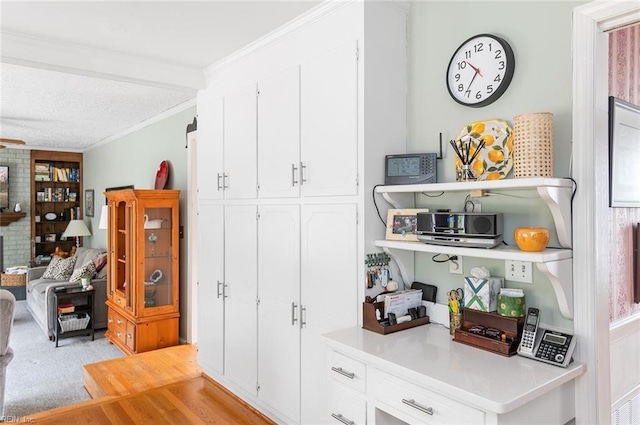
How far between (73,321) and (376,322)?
4.55 metres

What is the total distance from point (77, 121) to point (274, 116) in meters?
4.16

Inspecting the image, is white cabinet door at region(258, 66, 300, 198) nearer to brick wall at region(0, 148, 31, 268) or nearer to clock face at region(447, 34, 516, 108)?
clock face at region(447, 34, 516, 108)

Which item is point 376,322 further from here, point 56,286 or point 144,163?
point 56,286

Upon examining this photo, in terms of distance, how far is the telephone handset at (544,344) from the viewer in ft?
5.42

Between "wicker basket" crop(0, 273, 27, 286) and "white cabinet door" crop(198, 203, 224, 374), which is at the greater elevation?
"white cabinet door" crop(198, 203, 224, 374)

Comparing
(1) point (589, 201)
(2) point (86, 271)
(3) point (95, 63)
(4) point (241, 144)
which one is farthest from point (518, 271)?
(2) point (86, 271)

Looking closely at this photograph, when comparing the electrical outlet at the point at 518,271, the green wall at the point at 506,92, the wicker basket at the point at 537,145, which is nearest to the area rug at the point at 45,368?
the green wall at the point at 506,92

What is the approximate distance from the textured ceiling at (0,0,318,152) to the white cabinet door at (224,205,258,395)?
113 centimetres

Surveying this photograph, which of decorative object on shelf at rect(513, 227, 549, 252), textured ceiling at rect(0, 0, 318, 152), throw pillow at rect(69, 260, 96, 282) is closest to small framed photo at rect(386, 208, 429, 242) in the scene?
decorative object on shelf at rect(513, 227, 549, 252)

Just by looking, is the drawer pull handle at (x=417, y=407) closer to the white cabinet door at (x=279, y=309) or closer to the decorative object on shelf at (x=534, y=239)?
the decorative object on shelf at (x=534, y=239)

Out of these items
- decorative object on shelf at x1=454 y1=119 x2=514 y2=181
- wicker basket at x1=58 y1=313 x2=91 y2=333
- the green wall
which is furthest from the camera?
wicker basket at x1=58 y1=313 x2=91 y2=333

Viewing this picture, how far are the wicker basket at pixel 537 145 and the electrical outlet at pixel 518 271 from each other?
41 cm

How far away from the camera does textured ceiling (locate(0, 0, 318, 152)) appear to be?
8.16 feet

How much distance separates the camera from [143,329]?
4.54 metres
